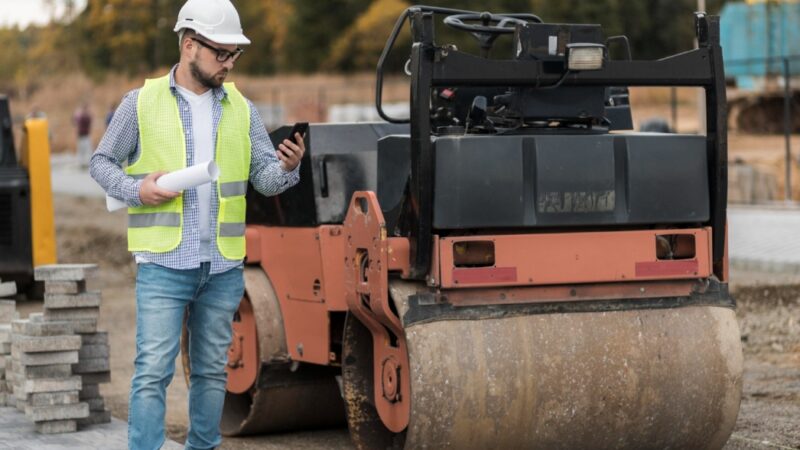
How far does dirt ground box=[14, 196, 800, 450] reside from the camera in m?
7.54

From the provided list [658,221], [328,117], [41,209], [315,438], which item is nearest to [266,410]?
[315,438]

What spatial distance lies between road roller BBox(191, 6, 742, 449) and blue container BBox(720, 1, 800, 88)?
90.8 feet

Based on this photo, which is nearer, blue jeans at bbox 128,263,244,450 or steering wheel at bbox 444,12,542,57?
blue jeans at bbox 128,263,244,450

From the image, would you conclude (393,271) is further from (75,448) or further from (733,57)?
(733,57)

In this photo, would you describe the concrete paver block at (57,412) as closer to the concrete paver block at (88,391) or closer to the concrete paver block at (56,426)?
the concrete paver block at (56,426)

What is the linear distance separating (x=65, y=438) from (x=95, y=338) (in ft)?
1.77

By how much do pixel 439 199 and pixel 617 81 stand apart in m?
0.93

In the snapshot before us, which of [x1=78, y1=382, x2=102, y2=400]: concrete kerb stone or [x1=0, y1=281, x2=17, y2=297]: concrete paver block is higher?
[x1=0, y1=281, x2=17, y2=297]: concrete paver block

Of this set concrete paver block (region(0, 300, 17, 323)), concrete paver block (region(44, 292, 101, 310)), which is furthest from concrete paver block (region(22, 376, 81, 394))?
concrete paver block (region(0, 300, 17, 323))

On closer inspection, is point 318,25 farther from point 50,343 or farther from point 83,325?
point 50,343

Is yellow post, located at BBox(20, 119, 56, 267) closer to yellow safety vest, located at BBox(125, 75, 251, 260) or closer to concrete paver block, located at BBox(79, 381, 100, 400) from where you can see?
concrete paver block, located at BBox(79, 381, 100, 400)

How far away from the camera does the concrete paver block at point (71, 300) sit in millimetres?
7301

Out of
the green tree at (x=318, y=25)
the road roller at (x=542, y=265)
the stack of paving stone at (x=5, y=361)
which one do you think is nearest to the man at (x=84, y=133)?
the green tree at (x=318, y=25)

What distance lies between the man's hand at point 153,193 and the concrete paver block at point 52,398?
195 cm
